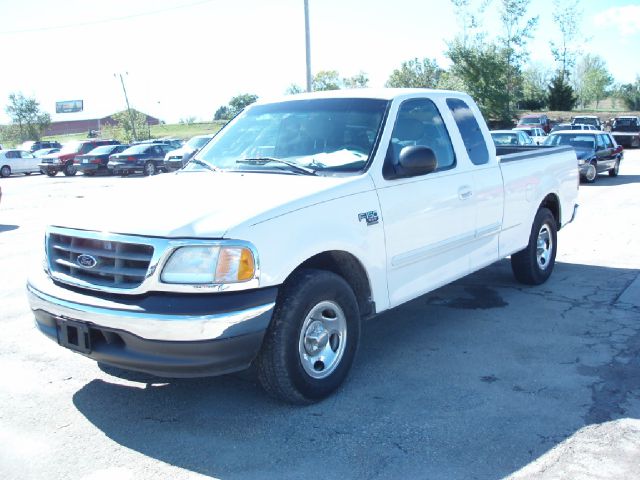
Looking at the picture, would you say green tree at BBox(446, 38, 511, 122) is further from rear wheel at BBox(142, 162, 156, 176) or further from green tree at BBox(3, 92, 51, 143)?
green tree at BBox(3, 92, 51, 143)

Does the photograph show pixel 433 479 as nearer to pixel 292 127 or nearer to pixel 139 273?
pixel 139 273

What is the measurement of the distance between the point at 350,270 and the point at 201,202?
3.71ft

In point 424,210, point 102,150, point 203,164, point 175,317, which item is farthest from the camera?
point 102,150

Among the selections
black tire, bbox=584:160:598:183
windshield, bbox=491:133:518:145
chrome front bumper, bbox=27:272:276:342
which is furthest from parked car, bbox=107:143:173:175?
chrome front bumper, bbox=27:272:276:342

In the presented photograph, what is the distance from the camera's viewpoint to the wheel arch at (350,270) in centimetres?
433

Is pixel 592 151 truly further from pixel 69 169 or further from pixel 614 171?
pixel 69 169

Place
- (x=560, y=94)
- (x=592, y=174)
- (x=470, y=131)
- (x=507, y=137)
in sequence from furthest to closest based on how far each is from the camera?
(x=560, y=94) → (x=507, y=137) → (x=592, y=174) → (x=470, y=131)

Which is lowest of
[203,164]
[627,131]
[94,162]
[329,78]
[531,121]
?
[94,162]

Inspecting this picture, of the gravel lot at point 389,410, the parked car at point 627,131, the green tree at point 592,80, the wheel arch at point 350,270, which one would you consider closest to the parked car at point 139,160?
the parked car at point 627,131

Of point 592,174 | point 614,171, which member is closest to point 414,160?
point 592,174

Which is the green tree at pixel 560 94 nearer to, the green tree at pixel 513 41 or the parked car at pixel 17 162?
the green tree at pixel 513 41

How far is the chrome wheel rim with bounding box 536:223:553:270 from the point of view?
7129 millimetres

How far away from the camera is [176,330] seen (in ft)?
11.6

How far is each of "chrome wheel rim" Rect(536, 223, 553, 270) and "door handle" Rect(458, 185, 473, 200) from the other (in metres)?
1.91
